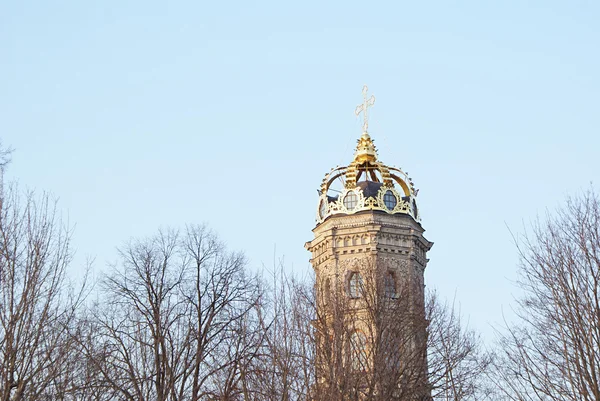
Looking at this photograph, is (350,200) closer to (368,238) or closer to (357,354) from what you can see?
(368,238)

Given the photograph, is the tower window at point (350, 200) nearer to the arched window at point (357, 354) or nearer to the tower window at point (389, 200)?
the tower window at point (389, 200)

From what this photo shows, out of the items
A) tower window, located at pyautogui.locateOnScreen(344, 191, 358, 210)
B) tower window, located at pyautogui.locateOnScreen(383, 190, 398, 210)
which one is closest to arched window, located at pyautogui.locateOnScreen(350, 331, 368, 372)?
tower window, located at pyautogui.locateOnScreen(344, 191, 358, 210)

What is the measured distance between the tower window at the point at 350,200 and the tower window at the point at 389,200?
1583 millimetres

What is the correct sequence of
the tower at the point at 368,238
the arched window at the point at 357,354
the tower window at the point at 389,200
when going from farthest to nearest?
the tower window at the point at 389,200 < the tower at the point at 368,238 < the arched window at the point at 357,354

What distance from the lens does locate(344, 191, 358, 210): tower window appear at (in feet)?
174

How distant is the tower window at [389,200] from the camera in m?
53.0

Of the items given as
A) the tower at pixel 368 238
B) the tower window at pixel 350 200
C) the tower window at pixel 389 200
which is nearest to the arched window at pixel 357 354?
the tower at pixel 368 238

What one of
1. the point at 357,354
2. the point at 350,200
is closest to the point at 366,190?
the point at 350,200

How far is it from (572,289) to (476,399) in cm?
1574

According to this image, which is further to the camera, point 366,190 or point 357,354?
point 366,190

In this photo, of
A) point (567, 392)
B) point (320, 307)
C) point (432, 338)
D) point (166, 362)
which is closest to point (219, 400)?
point (166, 362)

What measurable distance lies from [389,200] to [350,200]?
2132 mm

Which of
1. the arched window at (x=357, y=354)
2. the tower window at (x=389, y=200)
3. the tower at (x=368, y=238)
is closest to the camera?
the arched window at (x=357, y=354)

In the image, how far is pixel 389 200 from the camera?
175ft
